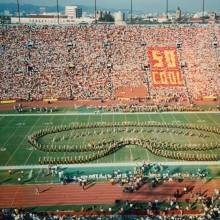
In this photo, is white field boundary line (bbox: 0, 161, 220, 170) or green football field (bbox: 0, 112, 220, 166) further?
green football field (bbox: 0, 112, 220, 166)

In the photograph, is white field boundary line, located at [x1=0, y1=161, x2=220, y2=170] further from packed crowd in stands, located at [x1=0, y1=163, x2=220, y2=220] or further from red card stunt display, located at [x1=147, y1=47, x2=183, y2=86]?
red card stunt display, located at [x1=147, y1=47, x2=183, y2=86]

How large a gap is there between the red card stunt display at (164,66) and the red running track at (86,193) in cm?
2822

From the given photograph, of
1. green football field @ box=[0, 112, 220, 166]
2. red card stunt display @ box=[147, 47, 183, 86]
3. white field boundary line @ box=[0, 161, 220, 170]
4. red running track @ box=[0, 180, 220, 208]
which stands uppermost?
red card stunt display @ box=[147, 47, 183, 86]

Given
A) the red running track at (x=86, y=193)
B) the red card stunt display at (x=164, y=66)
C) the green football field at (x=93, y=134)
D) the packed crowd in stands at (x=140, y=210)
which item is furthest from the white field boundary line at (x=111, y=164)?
the red card stunt display at (x=164, y=66)

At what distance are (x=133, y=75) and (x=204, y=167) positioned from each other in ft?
88.5

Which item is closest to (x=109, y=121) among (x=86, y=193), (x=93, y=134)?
(x=93, y=134)

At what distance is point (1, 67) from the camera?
53.3 meters

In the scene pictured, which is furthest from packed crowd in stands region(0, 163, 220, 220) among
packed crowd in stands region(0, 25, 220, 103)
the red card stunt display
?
the red card stunt display

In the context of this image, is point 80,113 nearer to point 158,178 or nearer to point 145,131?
point 145,131

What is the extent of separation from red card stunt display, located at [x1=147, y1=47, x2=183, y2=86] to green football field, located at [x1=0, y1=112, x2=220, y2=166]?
10.7 metres

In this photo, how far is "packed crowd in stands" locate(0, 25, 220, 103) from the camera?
5078cm

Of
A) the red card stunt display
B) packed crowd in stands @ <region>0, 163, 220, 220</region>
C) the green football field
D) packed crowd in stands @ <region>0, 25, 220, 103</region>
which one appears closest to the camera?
packed crowd in stands @ <region>0, 163, 220, 220</region>

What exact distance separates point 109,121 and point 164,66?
60.9 ft

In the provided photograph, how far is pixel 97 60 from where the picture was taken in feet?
182
